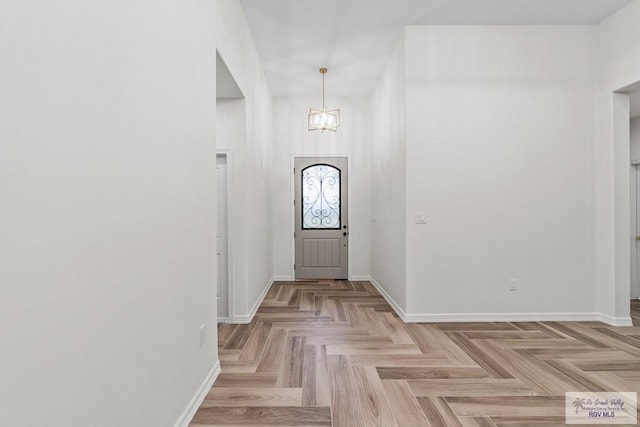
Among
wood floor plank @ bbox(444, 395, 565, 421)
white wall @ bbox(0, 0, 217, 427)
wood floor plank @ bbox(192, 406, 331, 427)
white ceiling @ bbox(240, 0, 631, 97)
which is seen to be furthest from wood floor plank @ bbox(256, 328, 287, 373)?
white ceiling @ bbox(240, 0, 631, 97)

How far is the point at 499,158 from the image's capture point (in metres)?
3.94

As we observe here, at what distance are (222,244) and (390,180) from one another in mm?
2301

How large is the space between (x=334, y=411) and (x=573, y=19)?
178 inches

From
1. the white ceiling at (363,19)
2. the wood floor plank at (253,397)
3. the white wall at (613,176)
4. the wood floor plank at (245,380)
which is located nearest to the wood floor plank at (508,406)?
the wood floor plank at (253,397)

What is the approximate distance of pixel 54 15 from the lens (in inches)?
39.9

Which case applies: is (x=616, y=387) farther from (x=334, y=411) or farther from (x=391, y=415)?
(x=334, y=411)

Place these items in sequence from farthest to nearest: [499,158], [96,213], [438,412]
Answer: [499,158]
[438,412]
[96,213]

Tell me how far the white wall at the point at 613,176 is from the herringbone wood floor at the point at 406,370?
0.45 meters

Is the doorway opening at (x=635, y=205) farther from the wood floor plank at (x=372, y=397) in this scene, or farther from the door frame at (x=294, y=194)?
the wood floor plank at (x=372, y=397)

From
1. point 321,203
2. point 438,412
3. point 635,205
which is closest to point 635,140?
point 635,205

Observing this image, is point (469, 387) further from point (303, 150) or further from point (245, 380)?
point (303, 150)

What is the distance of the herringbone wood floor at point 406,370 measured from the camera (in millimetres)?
2150

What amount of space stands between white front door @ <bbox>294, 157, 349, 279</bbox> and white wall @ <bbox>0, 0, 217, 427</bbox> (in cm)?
428

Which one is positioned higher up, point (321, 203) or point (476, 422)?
point (321, 203)
